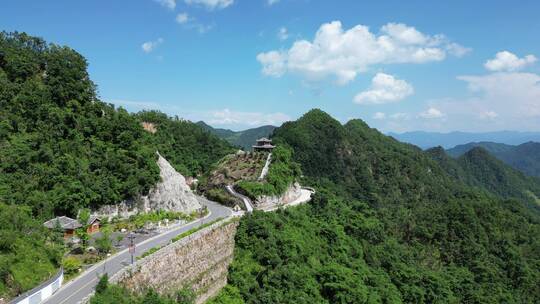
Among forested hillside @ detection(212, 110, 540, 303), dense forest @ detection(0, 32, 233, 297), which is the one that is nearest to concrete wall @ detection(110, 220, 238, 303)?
forested hillside @ detection(212, 110, 540, 303)

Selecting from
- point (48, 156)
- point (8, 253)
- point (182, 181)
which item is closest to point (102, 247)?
point (8, 253)

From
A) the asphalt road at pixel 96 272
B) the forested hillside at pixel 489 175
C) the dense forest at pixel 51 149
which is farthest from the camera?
the forested hillside at pixel 489 175

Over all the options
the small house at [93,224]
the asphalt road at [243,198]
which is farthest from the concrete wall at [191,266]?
the small house at [93,224]

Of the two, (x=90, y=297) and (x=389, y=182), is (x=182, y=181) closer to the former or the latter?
(x=90, y=297)

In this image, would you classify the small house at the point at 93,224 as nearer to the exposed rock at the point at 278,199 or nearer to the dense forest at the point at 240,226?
the dense forest at the point at 240,226

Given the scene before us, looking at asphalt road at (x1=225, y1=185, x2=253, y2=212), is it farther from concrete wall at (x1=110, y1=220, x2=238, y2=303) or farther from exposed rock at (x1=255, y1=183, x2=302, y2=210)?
concrete wall at (x1=110, y1=220, x2=238, y2=303)

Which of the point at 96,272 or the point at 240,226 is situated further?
the point at 240,226

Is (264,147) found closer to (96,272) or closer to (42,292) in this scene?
(96,272)

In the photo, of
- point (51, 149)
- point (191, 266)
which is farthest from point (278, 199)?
point (51, 149)
